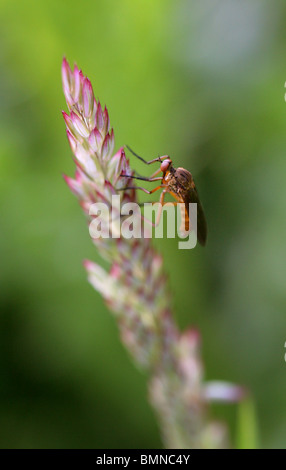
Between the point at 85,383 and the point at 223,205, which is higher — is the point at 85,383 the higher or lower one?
the lower one

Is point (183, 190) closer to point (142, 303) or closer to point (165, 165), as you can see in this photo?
point (165, 165)

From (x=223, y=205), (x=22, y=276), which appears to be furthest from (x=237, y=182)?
(x=22, y=276)

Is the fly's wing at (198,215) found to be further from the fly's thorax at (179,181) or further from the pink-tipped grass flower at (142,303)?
the pink-tipped grass flower at (142,303)

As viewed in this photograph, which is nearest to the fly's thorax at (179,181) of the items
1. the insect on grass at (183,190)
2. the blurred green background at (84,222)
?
the insect on grass at (183,190)
